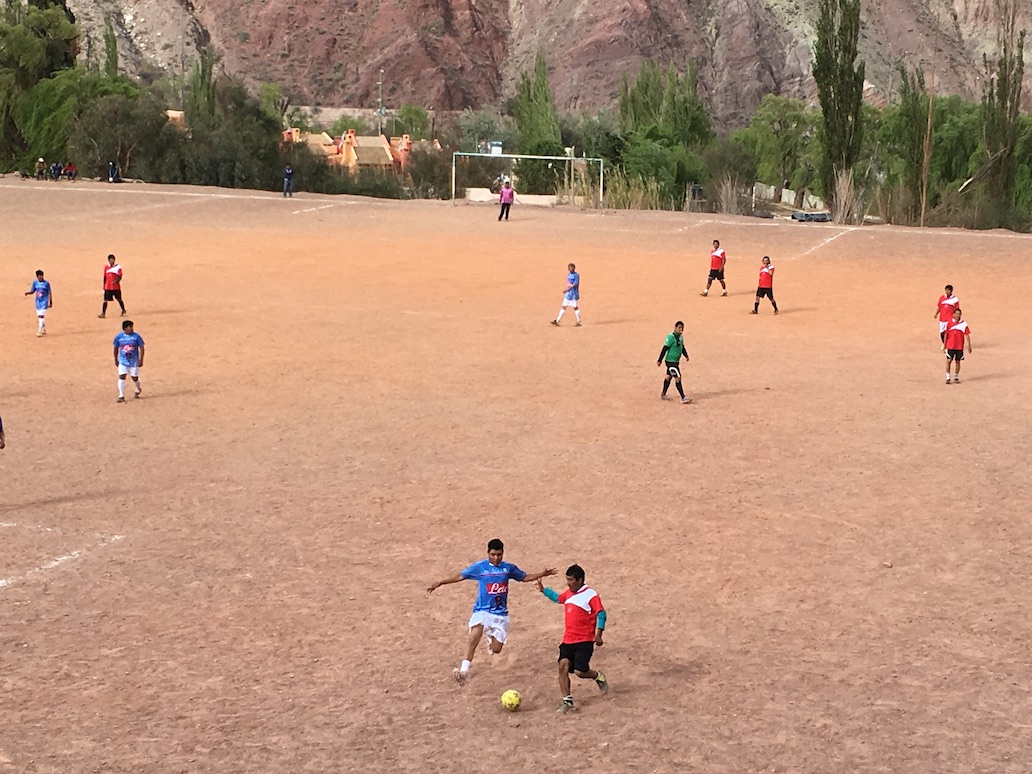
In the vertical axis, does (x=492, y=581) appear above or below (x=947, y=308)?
below

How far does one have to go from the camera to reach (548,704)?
1020cm

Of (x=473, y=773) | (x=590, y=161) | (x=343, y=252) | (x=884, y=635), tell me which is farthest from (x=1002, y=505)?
(x=590, y=161)

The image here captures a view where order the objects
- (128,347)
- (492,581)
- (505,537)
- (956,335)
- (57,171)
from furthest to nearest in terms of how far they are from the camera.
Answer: (57,171), (956,335), (128,347), (505,537), (492,581)

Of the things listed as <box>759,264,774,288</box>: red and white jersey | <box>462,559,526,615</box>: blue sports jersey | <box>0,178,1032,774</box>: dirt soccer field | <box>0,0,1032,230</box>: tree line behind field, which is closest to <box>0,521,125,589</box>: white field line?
<box>0,178,1032,774</box>: dirt soccer field

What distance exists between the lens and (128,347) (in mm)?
20859

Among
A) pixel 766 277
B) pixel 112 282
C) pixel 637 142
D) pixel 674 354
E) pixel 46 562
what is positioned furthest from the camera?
pixel 637 142

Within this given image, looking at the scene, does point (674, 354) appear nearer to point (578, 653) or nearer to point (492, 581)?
point (492, 581)

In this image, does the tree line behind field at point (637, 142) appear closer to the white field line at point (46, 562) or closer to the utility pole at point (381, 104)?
the utility pole at point (381, 104)

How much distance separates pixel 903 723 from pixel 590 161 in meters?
53.2

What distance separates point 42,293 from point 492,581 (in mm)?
19499

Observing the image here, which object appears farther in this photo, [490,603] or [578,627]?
[490,603]

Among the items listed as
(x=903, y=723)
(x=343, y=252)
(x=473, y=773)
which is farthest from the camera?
(x=343, y=252)

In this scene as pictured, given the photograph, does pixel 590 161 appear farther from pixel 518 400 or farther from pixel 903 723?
pixel 903 723

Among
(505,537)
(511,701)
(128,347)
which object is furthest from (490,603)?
(128,347)
